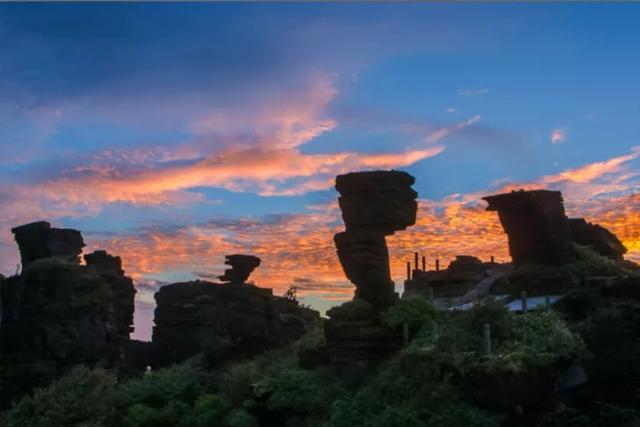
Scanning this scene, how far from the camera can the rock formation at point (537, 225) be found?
39.2 m

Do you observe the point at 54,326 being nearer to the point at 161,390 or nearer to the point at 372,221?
the point at 161,390

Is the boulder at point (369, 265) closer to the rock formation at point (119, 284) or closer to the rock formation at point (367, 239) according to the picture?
the rock formation at point (367, 239)

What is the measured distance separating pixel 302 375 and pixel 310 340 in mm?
3398

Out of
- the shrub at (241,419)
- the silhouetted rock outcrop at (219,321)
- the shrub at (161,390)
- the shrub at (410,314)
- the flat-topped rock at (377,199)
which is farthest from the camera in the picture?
the silhouetted rock outcrop at (219,321)

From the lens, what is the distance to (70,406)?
3206 cm

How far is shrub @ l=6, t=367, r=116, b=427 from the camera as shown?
104 ft

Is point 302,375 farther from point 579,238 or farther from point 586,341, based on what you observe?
point 579,238

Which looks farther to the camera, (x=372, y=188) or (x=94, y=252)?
(x=94, y=252)

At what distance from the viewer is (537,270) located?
37.7m

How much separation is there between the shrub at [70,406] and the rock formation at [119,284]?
25683 mm

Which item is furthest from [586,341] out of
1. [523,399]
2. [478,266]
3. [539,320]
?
[478,266]

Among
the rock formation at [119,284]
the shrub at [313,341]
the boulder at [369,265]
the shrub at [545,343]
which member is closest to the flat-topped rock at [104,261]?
the rock formation at [119,284]

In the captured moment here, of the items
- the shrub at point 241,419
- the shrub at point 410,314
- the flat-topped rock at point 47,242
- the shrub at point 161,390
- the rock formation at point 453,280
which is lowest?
the shrub at point 241,419

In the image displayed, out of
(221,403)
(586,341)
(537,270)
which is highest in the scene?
(537,270)
